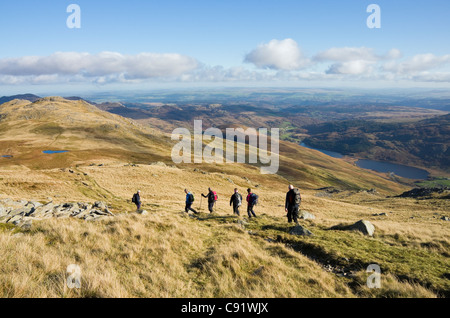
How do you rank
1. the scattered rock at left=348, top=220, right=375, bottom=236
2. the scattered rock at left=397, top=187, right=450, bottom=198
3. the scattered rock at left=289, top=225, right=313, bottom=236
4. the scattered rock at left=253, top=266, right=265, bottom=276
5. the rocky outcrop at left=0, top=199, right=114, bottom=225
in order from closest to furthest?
the scattered rock at left=253, top=266, right=265, bottom=276 < the rocky outcrop at left=0, top=199, right=114, bottom=225 < the scattered rock at left=289, top=225, right=313, bottom=236 < the scattered rock at left=348, top=220, right=375, bottom=236 < the scattered rock at left=397, top=187, right=450, bottom=198

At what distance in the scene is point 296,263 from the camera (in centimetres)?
1011

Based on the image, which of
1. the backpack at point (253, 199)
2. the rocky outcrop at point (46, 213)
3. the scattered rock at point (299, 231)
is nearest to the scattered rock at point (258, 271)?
the scattered rock at point (299, 231)

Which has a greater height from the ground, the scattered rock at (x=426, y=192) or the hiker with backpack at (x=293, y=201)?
the hiker with backpack at (x=293, y=201)

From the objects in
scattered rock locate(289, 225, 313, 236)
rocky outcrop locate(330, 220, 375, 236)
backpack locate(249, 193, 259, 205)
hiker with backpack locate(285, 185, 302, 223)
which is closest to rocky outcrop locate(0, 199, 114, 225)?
backpack locate(249, 193, 259, 205)

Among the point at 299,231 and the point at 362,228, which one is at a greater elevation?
the point at 299,231

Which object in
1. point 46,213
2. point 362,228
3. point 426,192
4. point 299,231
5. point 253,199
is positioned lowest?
point 426,192

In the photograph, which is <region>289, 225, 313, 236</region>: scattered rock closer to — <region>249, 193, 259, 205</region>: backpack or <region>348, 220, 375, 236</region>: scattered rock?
<region>348, 220, 375, 236</region>: scattered rock

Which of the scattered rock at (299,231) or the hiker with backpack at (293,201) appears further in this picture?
the hiker with backpack at (293,201)

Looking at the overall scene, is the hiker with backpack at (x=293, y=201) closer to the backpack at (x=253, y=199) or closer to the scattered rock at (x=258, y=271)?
the backpack at (x=253, y=199)

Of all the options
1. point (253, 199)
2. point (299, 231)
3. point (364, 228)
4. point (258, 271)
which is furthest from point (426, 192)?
point (258, 271)

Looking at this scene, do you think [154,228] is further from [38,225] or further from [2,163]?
[2,163]

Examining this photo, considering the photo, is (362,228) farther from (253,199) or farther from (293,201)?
(253,199)

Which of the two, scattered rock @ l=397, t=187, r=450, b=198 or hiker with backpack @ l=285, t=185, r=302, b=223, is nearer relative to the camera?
hiker with backpack @ l=285, t=185, r=302, b=223
